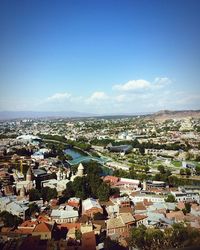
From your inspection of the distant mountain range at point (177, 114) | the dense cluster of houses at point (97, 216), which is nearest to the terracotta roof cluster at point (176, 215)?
the dense cluster of houses at point (97, 216)

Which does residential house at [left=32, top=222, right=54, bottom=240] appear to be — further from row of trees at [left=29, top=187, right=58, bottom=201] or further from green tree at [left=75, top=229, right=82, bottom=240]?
row of trees at [left=29, top=187, right=58, bottom=201]

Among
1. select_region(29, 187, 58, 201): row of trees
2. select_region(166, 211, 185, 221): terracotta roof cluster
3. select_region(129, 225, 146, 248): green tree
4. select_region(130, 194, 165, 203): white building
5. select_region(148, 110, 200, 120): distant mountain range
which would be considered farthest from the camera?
select_region(148, 110, 200, 120): distant mountain range

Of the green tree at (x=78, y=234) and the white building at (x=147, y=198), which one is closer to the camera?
the green tree at (x=78, y=234)

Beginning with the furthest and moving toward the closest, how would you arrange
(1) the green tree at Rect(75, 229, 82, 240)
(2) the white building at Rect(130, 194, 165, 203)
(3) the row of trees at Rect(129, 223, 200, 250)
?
(2) the white building at Rect(130, 194, 165, 203), (1) the green tree at Rect(75, 229, 82, 240), (3) the row of trees at Rect(129, 223, 200, 250)

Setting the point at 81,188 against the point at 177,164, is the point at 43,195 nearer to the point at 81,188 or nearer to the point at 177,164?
the point at 81,188

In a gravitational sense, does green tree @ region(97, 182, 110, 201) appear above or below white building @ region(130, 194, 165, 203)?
above

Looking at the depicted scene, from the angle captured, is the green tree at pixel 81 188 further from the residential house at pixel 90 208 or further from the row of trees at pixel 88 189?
the residential house at pixel 90 208

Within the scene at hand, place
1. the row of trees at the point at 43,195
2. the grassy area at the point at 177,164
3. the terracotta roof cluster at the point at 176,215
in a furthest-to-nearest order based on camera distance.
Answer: the grassy area at the point at 177,164 → the row of trees at the point at 43,195 → the terracotta roof cluster at the point at 176,215

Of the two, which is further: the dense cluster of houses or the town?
the dense cluster of houses

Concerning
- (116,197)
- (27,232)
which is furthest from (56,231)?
(116,197)

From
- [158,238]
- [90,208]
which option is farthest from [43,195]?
[158,238]

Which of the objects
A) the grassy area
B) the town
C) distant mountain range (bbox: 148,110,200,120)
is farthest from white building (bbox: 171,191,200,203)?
distant mountain range (bbox: 148,110,200,120)
